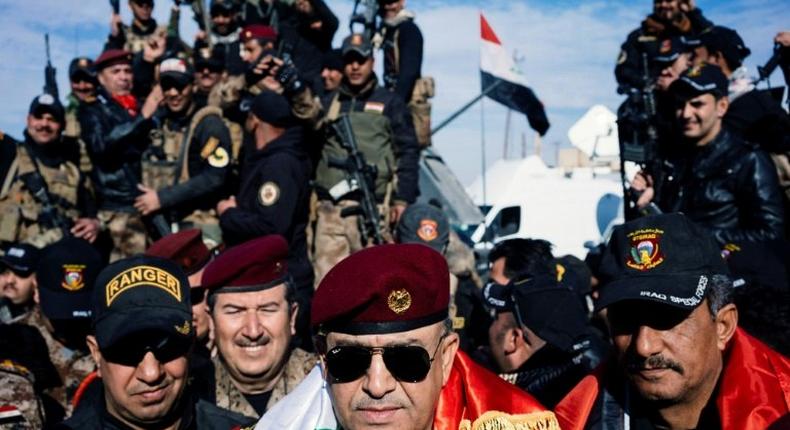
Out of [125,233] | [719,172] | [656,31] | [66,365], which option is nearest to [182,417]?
[66,365]

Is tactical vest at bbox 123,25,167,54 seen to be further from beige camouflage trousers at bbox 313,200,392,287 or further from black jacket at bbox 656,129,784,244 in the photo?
black jacket at bbox 656,129,784,244

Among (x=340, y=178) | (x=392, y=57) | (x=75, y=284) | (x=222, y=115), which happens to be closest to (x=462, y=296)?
(x=340, y=178)

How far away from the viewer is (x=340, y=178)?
281 inches

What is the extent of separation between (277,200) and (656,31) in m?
4.53

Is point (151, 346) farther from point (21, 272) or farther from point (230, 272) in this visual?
point (21, 272)

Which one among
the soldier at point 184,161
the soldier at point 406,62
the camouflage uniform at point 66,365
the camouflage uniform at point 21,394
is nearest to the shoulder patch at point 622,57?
the soldier at point 406,62

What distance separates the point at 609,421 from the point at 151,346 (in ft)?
5.50

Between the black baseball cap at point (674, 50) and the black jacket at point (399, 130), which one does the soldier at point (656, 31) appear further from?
the black jacket at point (399, 130)

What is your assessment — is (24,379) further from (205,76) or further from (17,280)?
(205,76)

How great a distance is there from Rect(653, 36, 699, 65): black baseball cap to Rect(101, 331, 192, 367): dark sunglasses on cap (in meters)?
5.36

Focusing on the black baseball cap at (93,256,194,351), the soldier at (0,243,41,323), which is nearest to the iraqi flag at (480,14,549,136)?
the soldier at (0,243,41,323)

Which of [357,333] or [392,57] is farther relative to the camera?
[392,57]

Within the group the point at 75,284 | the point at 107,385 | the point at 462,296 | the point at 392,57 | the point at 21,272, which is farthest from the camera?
the point at 392,57

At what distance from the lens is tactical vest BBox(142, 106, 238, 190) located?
21.9 feet
